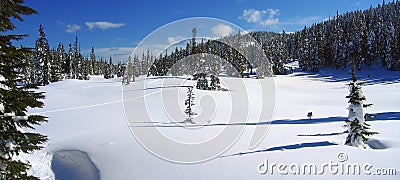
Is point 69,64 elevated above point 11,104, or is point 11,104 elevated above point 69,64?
point 69,64

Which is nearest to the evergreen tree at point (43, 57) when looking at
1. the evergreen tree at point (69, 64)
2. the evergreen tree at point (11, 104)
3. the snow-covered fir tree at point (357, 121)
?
the evergreen tree at point (69, 64)

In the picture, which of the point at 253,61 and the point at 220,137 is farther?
the point at 253,61

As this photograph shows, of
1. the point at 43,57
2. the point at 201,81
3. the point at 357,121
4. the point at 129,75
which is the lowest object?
the point at 357,121

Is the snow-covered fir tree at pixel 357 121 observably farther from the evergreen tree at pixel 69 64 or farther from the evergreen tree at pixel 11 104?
the evergreen tree at pixel 69 64

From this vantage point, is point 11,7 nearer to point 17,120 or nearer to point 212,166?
point 17,120

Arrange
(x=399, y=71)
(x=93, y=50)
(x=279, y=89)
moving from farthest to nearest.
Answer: (x=93, y=50)
(x=399, y=71)
(x=279, y=89)

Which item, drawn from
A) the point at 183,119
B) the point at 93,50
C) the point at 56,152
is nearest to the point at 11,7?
the point at 56,152

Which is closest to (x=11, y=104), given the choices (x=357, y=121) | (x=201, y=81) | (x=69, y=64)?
(x=357, y=121)

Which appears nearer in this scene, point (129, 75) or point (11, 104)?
point (11, 104)

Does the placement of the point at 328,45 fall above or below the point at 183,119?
above

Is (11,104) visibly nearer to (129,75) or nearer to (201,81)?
(201,81)

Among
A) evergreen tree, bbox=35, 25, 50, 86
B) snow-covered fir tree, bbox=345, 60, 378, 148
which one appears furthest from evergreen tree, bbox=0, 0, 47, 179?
evergreen tree, bbox=35, 25, 50, 86

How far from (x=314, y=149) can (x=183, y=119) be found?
14482mm

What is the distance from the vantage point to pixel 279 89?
56.0m
